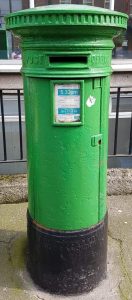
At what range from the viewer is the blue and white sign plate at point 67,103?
169cm

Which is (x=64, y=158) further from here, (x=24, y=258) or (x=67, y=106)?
(x=24, y=258)

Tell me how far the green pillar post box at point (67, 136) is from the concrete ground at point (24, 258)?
98 mm

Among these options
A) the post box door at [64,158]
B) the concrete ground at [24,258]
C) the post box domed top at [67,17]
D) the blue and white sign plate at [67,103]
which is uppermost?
the post box domed top at [67,17]

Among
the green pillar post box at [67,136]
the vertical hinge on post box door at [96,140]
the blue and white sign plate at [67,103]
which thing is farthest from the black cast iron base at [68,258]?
the blue and white sign plate at [67,103]

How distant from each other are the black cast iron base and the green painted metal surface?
0.22 feet

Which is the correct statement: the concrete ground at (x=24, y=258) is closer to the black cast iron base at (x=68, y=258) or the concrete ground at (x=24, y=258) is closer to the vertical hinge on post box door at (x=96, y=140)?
the black cast iron base at (x=68, y=258)

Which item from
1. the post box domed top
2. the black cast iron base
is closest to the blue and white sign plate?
the post box domed top

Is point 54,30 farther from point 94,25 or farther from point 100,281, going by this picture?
point 100,281

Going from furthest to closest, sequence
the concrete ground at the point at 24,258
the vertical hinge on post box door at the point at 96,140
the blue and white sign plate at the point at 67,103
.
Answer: the concrete ground at the point at 24,258 → the vertical hinge on post box door at the point at 96,140 → the blue and white sign plate at the point at 67,103

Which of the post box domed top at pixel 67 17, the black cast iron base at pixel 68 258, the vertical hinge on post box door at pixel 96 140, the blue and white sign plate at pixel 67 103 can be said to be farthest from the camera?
the black cast iron base at pixel 68 258

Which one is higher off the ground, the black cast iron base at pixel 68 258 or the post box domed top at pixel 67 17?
the post box domed top at pixel 67 17

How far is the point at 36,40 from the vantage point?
5.45ft

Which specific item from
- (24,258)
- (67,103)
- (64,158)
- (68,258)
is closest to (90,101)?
(67,103)

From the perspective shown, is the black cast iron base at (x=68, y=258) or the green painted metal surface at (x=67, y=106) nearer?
the green painted metal surface at (x=67, y=106)
